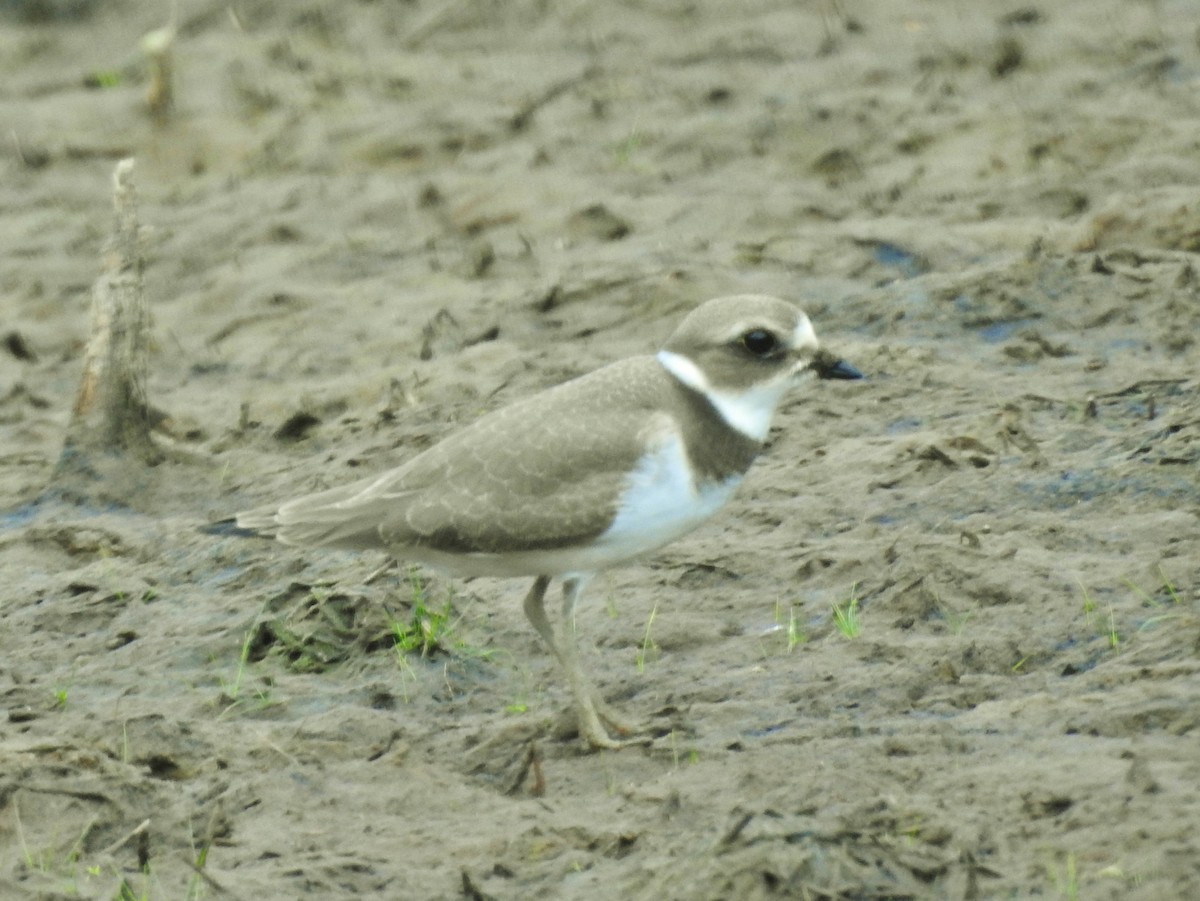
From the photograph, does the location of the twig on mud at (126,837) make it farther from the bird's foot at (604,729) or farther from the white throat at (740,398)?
the white throat at (740,398)

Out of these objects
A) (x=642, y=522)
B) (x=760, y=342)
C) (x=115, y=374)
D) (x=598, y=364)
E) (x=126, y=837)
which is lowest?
(x=598, y=364)

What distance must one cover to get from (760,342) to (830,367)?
26 centimetres

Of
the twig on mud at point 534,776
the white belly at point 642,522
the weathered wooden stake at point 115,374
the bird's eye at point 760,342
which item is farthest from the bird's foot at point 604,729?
the weathered wooden stake at point 115,374

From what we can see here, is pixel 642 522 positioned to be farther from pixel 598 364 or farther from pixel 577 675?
pixel 598 364

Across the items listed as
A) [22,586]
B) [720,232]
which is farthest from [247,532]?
[720,232]

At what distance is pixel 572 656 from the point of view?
6.41 m

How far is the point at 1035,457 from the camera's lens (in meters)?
7.97

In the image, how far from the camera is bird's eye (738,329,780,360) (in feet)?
21.0

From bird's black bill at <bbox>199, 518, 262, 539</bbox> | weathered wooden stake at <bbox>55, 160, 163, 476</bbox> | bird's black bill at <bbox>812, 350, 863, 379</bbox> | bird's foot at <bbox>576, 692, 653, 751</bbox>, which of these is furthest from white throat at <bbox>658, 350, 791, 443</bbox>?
weathered wooden stake at <bbox>55, 160, 163, 476</bbox>

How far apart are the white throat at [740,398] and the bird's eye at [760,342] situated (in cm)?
10

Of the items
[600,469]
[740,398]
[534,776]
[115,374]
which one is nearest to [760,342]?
[740,398]

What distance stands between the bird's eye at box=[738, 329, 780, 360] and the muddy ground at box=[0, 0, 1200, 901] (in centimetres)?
104

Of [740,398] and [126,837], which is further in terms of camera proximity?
[740,398]

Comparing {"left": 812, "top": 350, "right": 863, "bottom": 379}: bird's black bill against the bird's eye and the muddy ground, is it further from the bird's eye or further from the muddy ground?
the muddy ground
